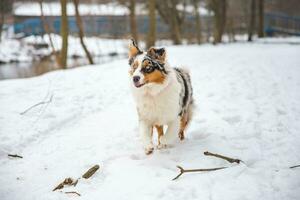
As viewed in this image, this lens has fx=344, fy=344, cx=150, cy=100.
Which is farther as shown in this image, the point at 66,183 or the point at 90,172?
the point at 90,172

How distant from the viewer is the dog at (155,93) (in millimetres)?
5472

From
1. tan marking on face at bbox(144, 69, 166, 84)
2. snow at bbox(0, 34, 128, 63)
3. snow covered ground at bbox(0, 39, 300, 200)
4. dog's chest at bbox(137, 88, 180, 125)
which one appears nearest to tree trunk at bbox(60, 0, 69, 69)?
snow covered ground at bbox(0, 39, 300, 200)

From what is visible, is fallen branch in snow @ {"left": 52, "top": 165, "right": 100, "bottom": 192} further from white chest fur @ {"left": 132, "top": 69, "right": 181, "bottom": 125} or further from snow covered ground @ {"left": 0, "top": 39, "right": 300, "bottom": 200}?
white chest fur @ {"left": 132, "top": 69, "right": 181, "bottom": 125}

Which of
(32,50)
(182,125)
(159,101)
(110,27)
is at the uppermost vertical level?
(110,27)

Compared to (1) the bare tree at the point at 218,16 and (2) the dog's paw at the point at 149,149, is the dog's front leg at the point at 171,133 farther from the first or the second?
(1) the bare tree at the point at 218,16

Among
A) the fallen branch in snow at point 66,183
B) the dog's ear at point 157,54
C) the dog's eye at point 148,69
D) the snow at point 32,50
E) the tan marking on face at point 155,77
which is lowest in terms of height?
the fallen branch in snow at point 66,183

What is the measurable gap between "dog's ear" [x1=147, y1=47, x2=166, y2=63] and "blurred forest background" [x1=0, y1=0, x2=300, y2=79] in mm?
11561

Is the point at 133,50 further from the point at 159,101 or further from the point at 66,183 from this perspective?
the point at 66,183

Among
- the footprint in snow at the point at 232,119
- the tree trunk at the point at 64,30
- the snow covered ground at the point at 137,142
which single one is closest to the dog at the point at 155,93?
the snow covered ground at the point at 137,142

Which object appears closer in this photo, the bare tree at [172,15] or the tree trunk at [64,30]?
the tree trunk at [64,30]

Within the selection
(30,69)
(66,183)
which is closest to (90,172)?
(66,183)

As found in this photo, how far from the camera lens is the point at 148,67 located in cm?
541

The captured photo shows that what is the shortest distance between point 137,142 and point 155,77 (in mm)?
1717

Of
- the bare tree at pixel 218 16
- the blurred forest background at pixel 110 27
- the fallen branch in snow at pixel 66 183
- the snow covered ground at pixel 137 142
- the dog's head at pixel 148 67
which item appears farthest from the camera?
the bare tree at pixel 218 16
